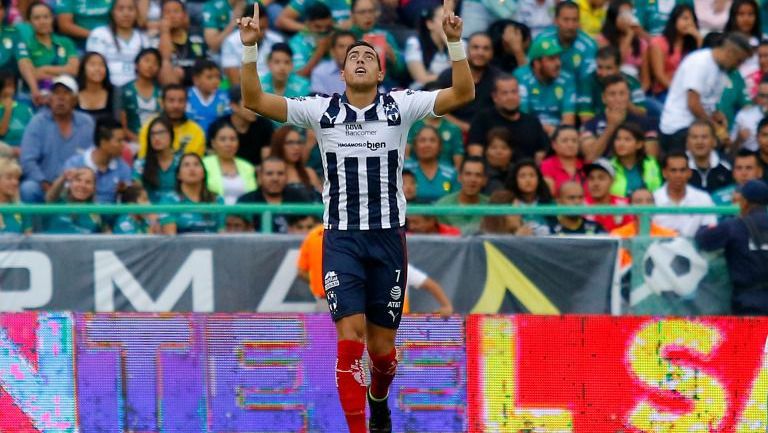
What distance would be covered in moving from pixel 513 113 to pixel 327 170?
231 inches

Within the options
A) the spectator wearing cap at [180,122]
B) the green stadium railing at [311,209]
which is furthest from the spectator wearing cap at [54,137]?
the green stadium railing at [311,209]

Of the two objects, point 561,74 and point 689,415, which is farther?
point 561,74

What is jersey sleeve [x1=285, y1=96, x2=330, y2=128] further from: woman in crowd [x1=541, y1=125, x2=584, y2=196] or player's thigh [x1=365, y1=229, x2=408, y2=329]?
woman in crowd [x1=541, y1=125, x2=584, y2=196]

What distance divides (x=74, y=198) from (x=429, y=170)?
10.7 ft

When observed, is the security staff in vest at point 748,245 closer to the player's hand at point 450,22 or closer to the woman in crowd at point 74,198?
the player's hand at point 450,22

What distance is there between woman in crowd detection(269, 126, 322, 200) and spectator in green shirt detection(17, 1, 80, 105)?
2.37 metres

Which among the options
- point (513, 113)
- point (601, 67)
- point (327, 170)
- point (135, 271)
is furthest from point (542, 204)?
point (327, 170)

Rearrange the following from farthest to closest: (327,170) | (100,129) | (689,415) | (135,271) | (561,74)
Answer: (561,74)
(100,129)
(135,271)
(689,415)
(327,170)

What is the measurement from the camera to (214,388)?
10500 mm

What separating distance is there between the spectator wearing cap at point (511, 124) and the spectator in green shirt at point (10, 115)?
14.1 ft

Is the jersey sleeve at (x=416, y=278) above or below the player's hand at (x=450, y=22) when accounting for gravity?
below

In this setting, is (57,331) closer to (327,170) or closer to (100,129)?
(327,170)

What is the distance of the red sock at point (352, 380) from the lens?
30.0 ft

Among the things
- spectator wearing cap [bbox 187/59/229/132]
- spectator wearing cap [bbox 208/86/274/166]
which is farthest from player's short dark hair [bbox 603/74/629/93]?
spectator wearing cap [bbox 187/59/229/132]
